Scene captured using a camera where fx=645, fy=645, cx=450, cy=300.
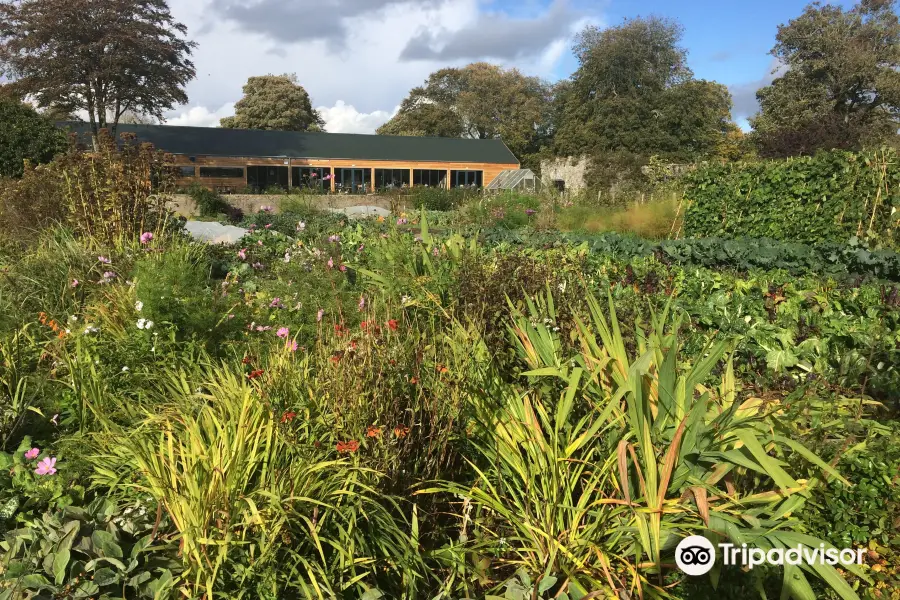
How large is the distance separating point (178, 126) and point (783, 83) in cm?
3540

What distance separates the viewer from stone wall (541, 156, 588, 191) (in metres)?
34.2

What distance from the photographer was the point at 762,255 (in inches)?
283

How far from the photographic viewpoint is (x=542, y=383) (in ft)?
9.12

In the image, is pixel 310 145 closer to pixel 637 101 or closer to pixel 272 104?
pixel 272 104

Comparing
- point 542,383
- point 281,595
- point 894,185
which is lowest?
point 281,595

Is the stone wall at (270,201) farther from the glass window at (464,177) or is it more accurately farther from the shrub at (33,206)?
the glass window at (464,177)

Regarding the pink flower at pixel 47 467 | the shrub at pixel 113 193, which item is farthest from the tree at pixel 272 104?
the pink flower at pixel 47 467

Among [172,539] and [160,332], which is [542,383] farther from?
[160,332]

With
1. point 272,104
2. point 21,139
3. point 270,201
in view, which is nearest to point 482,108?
point 272,104

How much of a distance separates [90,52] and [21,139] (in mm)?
13616

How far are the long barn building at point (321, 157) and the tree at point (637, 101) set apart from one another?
624cm

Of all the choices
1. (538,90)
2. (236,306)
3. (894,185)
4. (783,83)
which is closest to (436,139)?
Answer: (538,90)

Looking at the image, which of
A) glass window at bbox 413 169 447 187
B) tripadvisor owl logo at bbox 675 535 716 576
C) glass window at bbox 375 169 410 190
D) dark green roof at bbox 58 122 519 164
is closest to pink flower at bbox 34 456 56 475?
tripadvisor owl logo at bbox 675 535 716 576

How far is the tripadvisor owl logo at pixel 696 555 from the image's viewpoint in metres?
1.95
